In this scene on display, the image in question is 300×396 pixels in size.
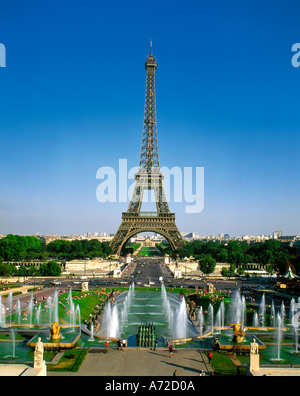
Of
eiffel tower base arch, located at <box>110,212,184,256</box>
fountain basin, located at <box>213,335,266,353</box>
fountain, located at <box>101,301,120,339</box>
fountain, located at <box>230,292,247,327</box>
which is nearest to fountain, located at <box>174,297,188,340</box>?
fountain basin, located at <box>213,335,266,353</box>

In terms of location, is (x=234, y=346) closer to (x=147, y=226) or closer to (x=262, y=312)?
(x=262, y=312)

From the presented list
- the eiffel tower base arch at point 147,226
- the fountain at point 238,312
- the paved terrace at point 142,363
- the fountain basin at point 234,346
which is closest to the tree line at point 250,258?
the eiffel tower base arch at point 147,226

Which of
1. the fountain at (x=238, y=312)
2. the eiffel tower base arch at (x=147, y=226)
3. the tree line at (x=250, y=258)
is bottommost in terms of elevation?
the fountain at (x=238, y=312)

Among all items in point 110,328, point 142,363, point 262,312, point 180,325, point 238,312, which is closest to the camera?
point 142,363

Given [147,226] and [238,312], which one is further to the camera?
[147,226]

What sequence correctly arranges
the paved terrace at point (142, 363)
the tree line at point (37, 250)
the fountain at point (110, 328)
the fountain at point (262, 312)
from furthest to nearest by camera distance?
the tree line at point (37, 250)
the fountain at point (262, 312)
the fountain at point (110, 328)
the paved terrace at point (142, 363)

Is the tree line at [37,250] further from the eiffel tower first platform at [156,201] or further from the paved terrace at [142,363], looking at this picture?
the paved terrace at [142,363]

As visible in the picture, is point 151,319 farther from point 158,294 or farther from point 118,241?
point 118,241

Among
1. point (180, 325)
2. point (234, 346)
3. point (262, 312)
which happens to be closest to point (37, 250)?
point (262, 312)

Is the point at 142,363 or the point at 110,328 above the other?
the point at 142,363
